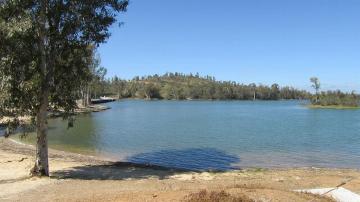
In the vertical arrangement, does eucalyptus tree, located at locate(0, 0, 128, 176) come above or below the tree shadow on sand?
above

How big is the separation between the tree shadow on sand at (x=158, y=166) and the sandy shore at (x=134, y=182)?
1.9 inches

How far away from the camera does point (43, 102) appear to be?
22250 millimetres

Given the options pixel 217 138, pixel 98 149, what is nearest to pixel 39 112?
pixel 98 149

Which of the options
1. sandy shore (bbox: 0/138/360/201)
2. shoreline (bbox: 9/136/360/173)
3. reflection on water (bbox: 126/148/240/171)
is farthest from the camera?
reflection on water (bbox: 126/148/240/171)

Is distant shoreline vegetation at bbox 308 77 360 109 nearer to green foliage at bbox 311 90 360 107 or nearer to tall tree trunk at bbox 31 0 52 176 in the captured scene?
green foliage at bbox 311 90 360 107

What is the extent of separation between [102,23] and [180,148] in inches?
739

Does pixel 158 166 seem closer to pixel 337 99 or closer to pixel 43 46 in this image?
pixel 43 46

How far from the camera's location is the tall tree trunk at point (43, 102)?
855 inches

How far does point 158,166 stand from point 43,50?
978 centimetres

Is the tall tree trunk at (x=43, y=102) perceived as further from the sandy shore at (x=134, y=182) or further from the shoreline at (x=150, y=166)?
the shoreline at (x=150, y=166)

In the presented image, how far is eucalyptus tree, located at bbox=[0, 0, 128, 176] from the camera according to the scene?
68.9 ft

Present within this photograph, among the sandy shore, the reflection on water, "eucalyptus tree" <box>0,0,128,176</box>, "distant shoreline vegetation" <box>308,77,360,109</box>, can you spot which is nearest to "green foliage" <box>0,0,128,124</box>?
"eucalyptus tree" <box>0,0,128,176</box>

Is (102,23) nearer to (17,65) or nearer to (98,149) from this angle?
(17,65)

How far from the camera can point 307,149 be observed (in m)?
40.7
